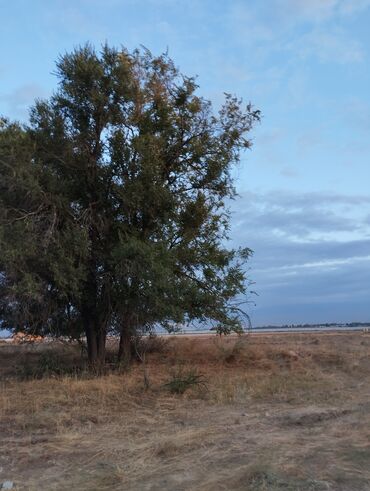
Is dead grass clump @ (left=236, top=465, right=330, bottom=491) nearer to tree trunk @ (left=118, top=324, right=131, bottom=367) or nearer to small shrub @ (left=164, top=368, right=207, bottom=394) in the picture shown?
small shrub @ (left=164, top=368, right=207, bottom=394)

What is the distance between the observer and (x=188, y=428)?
404 inches

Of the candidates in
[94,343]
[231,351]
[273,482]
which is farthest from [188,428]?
[231,351]

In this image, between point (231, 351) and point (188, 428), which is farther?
point (231, 351)

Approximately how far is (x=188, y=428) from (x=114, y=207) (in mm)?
8864

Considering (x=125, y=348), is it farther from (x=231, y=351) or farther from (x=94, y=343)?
(x=231, y=351)

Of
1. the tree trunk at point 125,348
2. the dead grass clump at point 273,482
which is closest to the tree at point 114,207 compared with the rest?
the tree trunk at point 125,348

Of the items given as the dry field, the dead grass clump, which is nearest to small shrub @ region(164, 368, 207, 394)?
the dry field

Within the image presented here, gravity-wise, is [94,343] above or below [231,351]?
above

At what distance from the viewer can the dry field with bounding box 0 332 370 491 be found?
285 inches

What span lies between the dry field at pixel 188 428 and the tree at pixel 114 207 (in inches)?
81.4

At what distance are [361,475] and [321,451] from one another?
3.81 feet

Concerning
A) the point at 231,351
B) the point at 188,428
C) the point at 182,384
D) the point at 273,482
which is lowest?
the point at 273,482

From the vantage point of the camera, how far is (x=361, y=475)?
690cm

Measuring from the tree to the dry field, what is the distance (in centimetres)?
207
